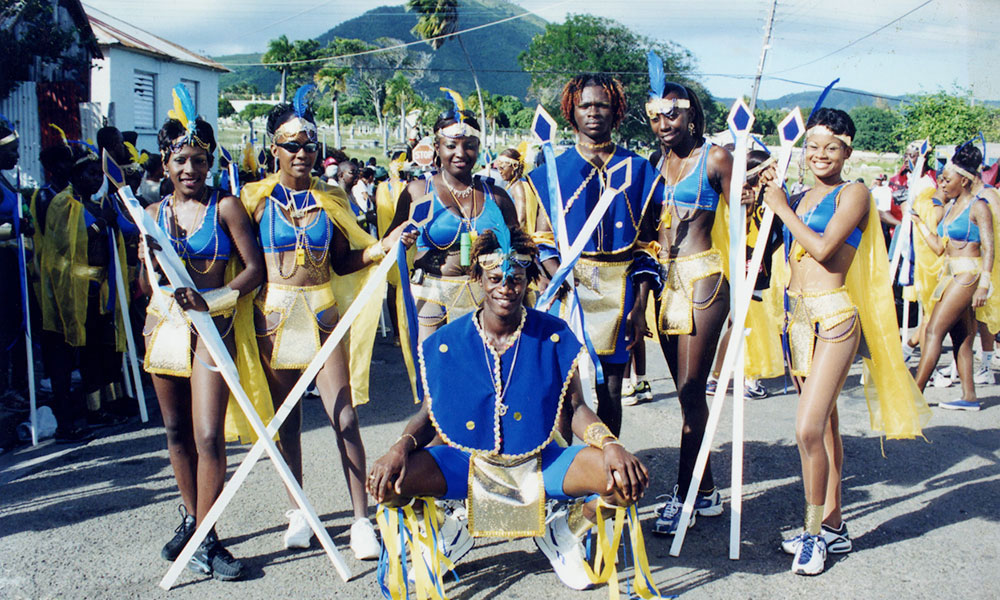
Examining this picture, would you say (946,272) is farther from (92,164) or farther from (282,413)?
(92,164)

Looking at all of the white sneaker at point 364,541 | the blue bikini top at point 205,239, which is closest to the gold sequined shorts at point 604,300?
the white sneaker at point 364,541

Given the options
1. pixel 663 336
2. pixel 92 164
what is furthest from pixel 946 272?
pixel 92 164

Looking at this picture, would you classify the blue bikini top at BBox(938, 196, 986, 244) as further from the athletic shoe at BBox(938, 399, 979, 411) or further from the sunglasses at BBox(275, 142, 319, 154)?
the sunglasses at BBox(275, 142, 319, 154)

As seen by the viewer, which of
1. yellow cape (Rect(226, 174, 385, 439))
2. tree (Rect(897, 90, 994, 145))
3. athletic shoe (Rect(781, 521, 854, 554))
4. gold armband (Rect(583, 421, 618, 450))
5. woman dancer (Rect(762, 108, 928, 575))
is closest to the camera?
gold armband (Rect(583, 421, 618, 450))

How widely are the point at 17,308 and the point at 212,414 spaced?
3060 millimetres

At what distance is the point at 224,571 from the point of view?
11.5 feet

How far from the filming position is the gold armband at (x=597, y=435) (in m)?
3.15

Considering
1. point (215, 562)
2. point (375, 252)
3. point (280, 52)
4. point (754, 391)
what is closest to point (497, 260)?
point (375, 252)

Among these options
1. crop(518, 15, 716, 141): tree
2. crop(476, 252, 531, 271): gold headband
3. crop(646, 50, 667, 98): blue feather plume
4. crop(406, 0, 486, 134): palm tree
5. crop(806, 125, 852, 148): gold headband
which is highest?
crop(518, 15, 716, 141): tree

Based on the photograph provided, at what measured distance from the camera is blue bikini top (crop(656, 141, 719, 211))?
4.00 meters

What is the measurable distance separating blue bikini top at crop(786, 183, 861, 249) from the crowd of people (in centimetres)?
1

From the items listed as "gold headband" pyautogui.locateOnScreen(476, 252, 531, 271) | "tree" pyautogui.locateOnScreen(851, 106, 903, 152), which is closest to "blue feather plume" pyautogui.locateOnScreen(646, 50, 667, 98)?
"gold headband" pyautogui.locateOnScreen(476, 252, 531, 271)

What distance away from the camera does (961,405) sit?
643 cm

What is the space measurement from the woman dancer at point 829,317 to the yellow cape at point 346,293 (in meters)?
2.01
